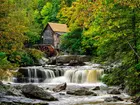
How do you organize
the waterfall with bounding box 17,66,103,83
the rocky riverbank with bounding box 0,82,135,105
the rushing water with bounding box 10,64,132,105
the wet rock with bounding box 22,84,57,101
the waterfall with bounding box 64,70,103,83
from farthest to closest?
the waterfall with bounding box 17,66,103,83, the waterfall with bounding box 64,70,103,83, the rushing water with bounding box 10,64,132,105, the wet rock with bounding box 22,84,57,101, the rocky riverbank with bounding box 0,82,135,105

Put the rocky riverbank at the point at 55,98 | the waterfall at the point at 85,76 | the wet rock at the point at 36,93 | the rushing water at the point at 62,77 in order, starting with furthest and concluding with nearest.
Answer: the waterfall at the point at 85,76
the rushing water at the point at 62,77
the wet rock at the point at 36,93
the rocky riverbank at the point at 55,98

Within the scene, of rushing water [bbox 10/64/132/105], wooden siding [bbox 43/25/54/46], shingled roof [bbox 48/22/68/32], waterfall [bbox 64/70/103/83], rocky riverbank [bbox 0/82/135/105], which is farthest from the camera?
wooden siding [bbox 43/25/54/46]

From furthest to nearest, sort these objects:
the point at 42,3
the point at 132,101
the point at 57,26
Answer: the point at 42,3 < the point at 57,26 < the point at 132,101

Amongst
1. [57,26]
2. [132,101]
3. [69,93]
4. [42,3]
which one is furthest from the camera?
[42,3]

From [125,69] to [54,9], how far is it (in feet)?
196

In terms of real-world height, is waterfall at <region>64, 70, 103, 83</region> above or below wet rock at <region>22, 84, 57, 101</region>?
below

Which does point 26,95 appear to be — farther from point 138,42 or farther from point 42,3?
point 42,3

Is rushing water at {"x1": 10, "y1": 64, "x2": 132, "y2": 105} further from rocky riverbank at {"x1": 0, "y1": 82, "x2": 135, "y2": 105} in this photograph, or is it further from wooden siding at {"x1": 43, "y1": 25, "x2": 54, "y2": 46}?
wooden siding at {"x1": 43, "y1": 25, "x2": 54, "y2": 46}

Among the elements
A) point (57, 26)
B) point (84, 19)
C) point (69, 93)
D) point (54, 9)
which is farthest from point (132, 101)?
point (54, 9)

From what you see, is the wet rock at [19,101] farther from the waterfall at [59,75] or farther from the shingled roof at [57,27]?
the shingled roof at [57,27]

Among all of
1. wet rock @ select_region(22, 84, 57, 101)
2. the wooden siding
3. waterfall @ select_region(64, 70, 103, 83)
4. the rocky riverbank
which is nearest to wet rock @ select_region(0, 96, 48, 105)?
the rocky riverbank

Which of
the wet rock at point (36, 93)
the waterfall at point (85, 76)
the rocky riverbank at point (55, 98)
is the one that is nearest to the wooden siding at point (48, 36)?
the waterfall at point (85, 76)

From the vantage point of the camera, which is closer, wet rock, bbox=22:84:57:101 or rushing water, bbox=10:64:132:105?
A: wet rock, bbox=22:84:57:101

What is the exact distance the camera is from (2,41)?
16.0 m
